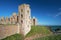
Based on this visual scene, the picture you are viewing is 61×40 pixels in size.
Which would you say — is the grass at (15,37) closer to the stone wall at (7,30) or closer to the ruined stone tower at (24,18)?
the stone wall at (7,30)

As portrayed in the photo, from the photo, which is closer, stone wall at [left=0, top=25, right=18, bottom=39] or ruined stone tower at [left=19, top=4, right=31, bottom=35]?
stone wall at [left=0, top=25, right=18, bottom=39]

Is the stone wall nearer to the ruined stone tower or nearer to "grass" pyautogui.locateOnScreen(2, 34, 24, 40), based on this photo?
"grass" pyautogui.locateOnScreen(2, 34, 24, 40)

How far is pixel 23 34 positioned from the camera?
32188mm

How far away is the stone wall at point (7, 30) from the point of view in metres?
28.5

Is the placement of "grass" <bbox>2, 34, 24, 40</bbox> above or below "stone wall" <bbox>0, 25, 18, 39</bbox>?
below

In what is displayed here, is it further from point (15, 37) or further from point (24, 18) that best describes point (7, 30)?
point (24, 18)

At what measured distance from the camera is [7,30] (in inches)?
1160

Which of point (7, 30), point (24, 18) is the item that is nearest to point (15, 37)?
point (7, 30)

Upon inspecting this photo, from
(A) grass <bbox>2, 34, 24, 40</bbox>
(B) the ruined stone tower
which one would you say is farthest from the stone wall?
(B) the ruined stone tower

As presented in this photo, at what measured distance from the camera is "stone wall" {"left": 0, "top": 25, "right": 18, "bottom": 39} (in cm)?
2847

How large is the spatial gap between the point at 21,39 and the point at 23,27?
3589 millimetres

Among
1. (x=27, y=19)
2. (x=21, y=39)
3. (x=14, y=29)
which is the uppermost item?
(x=27, y=19)

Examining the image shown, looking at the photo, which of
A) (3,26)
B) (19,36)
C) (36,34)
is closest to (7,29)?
(3,26)

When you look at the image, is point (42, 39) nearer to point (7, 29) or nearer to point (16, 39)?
point (16, 39)
